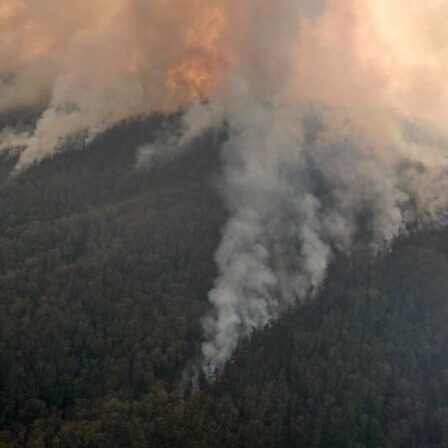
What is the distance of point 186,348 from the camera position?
113062 millimetres

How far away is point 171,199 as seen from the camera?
177625mm

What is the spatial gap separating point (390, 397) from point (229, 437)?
30.5m

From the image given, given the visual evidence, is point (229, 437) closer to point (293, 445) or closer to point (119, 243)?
point (293, 445)

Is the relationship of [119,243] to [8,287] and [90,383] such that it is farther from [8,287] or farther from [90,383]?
[90,383]

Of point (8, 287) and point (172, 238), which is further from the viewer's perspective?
point (172, 238)

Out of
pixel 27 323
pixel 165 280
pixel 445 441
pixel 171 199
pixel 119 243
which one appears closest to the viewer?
pixel 445 441

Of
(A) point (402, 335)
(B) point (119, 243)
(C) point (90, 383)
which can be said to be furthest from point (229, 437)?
(B) point (119, 243)

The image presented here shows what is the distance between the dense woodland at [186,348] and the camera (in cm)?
9412

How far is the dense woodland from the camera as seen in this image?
A: 94125mm

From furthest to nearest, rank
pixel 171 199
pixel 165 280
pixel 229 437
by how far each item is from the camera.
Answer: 1. pixel 171 199
2. pixel 165 280
3. pixel 229 437

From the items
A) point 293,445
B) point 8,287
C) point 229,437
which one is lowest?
point 293,445

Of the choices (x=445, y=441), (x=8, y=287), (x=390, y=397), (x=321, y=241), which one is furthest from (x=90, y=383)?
(x=321, y=241)

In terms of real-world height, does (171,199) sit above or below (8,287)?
below

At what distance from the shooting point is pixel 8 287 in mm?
124000
